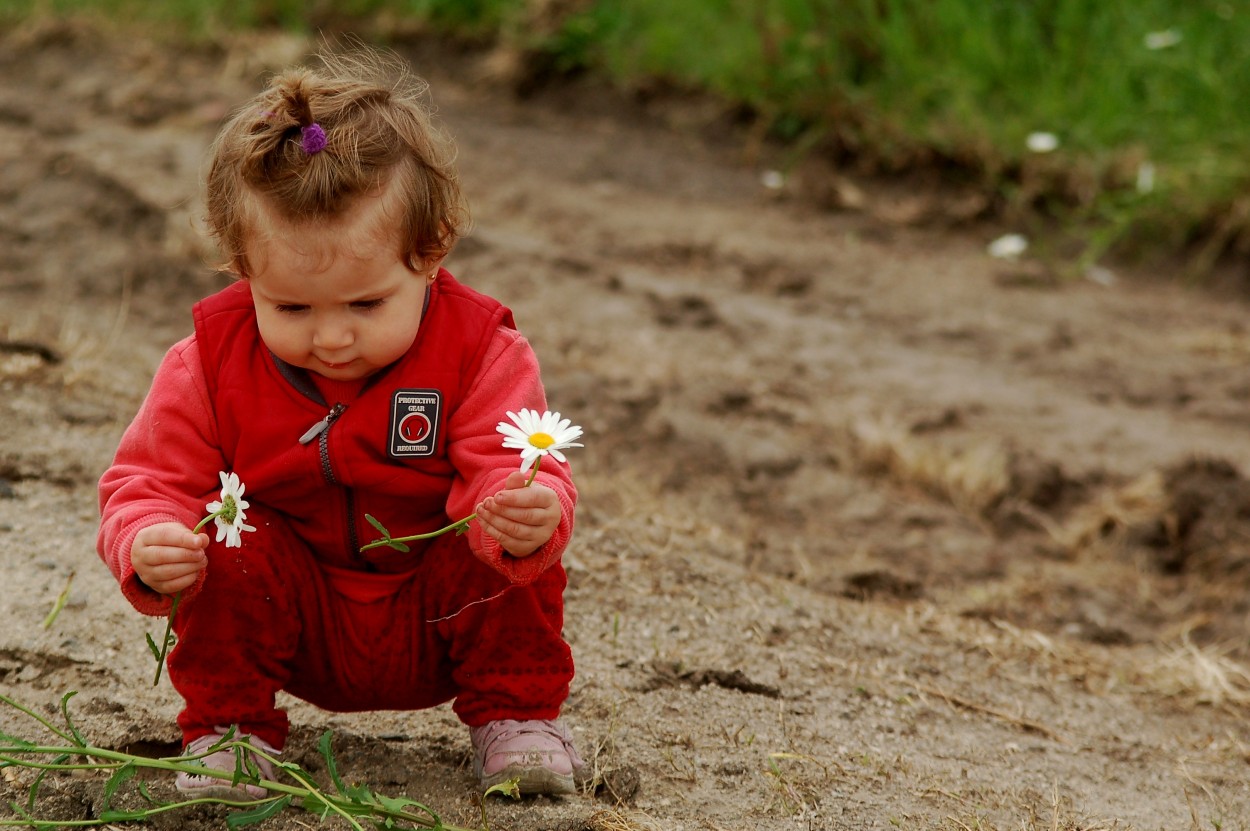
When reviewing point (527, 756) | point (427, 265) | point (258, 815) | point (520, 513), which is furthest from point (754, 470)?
point (258, 815)

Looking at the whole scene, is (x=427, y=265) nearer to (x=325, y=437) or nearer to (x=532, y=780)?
(x=325, y=437)

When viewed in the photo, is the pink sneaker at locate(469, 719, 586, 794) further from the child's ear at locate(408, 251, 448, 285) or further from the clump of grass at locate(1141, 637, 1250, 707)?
the clump of grass at locate(1141, 637, 1250, 707)

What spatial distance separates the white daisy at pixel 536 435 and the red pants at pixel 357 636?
0.86 feet

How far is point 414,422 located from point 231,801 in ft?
1.85

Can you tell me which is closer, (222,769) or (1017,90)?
(222,769)

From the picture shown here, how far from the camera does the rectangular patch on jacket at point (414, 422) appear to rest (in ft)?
6.50

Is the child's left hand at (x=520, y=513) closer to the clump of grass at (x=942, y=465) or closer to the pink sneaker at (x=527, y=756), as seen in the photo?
the pink sneaker at (x=527, y=756)

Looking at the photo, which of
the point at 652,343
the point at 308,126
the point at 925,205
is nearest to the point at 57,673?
the point at 308,126

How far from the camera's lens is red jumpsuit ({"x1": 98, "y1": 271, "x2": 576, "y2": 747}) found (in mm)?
1950

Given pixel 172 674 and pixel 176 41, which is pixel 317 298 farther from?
pixel 176 41

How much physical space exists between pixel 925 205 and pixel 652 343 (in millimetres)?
1743

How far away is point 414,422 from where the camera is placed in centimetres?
199

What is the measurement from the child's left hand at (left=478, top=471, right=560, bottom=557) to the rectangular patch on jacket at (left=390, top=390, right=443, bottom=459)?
0.22 meters

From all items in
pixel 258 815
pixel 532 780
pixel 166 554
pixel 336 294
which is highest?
pixel 336 294
